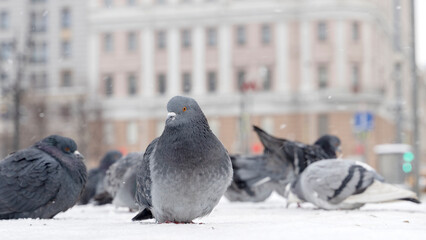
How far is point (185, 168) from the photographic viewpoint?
16.9 feet

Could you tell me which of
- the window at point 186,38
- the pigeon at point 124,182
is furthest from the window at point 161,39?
the pigeon at point 124,182

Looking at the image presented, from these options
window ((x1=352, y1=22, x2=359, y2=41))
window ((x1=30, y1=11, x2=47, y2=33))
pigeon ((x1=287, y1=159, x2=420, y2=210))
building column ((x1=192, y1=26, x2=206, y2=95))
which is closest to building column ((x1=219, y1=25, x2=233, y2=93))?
building column ((x1=192, y1=26, x2=206, y2=95))

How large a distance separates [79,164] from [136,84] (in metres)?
48.4

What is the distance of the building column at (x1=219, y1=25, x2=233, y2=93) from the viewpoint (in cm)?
5238

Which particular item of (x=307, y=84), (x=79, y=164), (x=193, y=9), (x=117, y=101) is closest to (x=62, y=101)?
(x=117, y=101)

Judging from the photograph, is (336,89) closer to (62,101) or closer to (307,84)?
(307,84)

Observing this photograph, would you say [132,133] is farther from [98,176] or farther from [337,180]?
[337,180]

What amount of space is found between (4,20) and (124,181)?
54.0 meters

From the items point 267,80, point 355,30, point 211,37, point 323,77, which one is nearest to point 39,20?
point 211,37

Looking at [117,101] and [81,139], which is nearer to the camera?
[81,139]

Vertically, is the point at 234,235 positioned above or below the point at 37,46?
below

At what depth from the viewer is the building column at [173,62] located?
175 ft

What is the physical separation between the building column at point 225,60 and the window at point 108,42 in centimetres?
866

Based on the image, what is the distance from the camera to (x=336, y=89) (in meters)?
50.8
